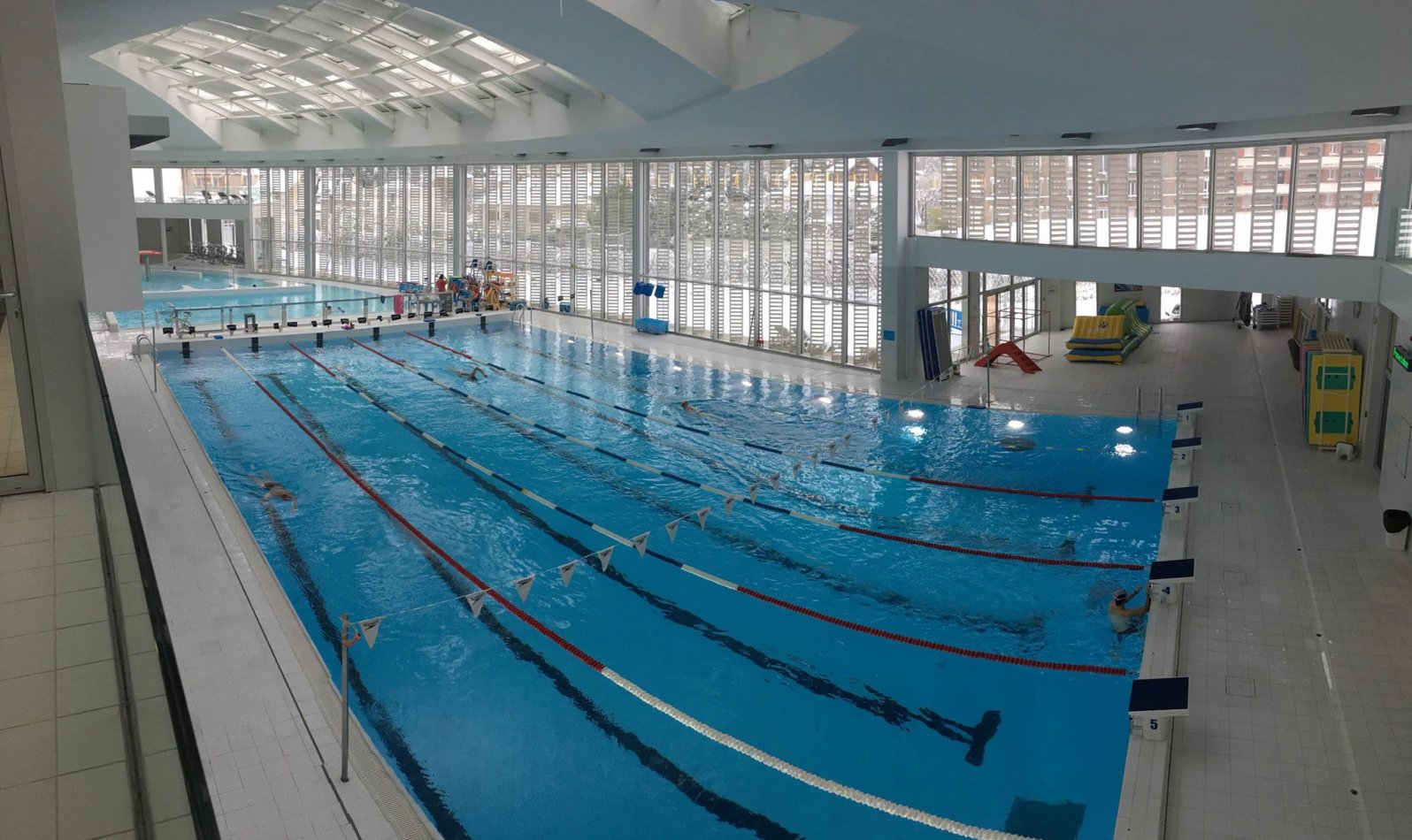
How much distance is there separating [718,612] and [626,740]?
6.99ft

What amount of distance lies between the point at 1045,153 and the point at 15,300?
47.7 ft

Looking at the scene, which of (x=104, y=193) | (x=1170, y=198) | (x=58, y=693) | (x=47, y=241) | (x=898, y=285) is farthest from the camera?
Result: (x=898, y=285)

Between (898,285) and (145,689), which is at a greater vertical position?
(898,285)

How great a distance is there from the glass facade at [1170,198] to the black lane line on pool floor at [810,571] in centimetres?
786

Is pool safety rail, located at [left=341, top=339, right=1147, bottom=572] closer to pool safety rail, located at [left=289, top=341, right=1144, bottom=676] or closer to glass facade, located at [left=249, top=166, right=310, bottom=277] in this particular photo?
pool safety rail, located at [left=289, top=341, right=1144, bottom=676]

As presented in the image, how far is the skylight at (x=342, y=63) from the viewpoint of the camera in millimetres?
18016

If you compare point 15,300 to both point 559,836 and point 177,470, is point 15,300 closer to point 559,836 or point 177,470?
point 559,836

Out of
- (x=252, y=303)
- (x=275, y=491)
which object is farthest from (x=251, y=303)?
(x=275, y=491)

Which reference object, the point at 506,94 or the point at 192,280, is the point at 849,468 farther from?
the point at 192,280

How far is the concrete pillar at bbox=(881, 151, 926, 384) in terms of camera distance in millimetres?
17516

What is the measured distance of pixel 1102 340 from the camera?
767 inches

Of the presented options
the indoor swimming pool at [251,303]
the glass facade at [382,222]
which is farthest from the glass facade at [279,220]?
the indoor swimming pool at [251,303]

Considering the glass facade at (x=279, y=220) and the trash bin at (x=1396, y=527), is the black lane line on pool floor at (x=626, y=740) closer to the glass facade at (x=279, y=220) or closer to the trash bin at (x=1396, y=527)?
the trash bin at (x=1396, y=527)

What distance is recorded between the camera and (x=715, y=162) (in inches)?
845
